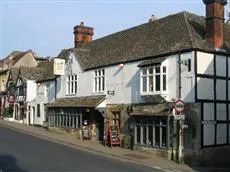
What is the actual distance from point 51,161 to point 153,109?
789 cm

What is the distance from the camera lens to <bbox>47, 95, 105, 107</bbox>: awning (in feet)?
102

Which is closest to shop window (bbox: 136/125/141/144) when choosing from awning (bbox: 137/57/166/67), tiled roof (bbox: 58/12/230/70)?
awning (bbox: 137/57/166/67)

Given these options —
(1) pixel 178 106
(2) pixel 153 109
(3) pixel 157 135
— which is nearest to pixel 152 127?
(3) pixel 157 135

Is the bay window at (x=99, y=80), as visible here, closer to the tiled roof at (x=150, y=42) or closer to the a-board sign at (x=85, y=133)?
the tiled roof at (x=150, y=42)

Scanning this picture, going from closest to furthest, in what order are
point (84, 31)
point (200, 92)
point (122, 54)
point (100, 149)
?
point (200, 92), point (100, 149), point (122, 54), point (84, 31)

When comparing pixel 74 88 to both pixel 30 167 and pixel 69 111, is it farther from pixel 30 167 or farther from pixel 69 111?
pixel 30 167

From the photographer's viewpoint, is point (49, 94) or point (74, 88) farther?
point (49, 94)

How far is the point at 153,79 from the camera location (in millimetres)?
25516

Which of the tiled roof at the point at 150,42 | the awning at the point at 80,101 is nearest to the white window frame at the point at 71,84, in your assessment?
the awning at the point at 80,101

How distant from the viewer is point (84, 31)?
137 feet

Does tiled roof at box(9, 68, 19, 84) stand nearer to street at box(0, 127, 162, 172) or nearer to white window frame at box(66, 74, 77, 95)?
white window frame at box(66, 74, 77, 95)

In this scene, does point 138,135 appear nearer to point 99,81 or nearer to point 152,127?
point 152,127

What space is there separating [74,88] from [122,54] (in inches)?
294

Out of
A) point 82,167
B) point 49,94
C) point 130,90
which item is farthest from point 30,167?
point 49,94
